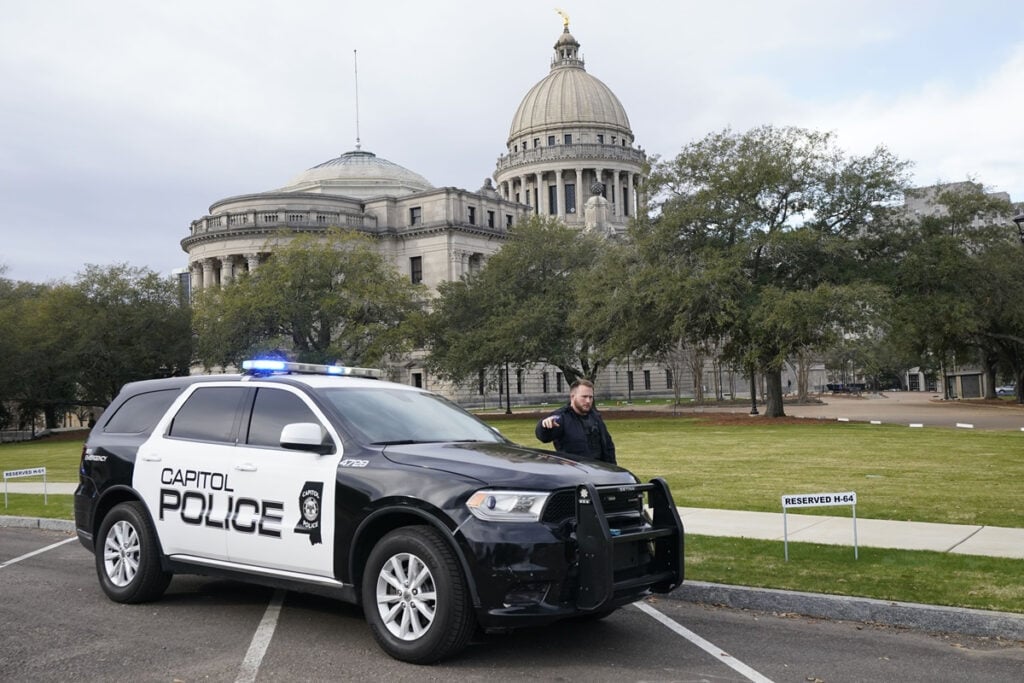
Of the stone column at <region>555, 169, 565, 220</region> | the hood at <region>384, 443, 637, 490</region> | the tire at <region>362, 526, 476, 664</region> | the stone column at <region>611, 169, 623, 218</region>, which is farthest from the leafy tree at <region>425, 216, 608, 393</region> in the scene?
the stone column at <region>611, 169, 623, 218</region>

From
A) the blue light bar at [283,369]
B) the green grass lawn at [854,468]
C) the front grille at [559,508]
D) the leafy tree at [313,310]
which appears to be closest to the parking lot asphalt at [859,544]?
the green grass lawn at [854,468]

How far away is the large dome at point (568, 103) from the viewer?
406 feet

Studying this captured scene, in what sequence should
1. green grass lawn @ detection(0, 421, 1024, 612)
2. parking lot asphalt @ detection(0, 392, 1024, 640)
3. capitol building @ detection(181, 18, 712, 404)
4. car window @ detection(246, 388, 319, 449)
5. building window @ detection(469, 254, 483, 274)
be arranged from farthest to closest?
building window @ detection(469, 254, 483, 274), capitol building @ detection(181, 18, 712, 404), green grass lawn @ detection(0, 421, 1024, 612), car window @ detection(246, 388, 319, 449), parking lot asphalt @ detection(0, 392, 1024, 640)

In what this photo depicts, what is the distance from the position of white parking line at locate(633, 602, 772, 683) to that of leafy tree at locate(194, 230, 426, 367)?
45980 millimetres

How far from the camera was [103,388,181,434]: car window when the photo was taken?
Result: 359 inches

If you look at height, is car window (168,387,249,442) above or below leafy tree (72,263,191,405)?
below

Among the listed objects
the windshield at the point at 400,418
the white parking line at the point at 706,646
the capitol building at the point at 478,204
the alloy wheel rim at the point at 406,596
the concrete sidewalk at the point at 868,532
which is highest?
the capitol building at the point at 478,204

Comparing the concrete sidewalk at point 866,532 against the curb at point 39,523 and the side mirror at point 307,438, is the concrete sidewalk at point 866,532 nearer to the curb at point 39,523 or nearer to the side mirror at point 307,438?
the side mirror at point 307,438

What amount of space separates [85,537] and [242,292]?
1918 inches

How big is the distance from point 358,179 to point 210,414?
93.7 m

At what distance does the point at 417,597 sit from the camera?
6.67 m

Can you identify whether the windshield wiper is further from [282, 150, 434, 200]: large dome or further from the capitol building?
[282, 150, 434, 200]: large dome

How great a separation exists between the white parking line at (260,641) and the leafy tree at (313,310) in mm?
45242

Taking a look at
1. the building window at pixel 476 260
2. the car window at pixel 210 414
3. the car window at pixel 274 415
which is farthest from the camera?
the building window at pixel 476 260
